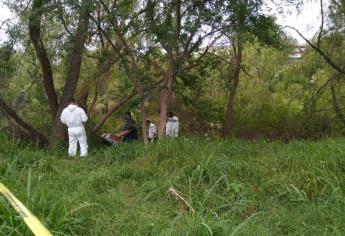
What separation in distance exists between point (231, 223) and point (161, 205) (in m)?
1.45

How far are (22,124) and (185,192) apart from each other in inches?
387

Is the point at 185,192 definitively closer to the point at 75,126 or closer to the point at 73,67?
the point at 75,126

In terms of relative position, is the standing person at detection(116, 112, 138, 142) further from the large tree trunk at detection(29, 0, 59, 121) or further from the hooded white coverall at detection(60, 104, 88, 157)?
the large tree trunk at detection(29, 0, 59, 121)

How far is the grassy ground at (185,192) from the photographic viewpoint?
4613 mm

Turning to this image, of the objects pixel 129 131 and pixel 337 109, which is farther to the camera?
pixel 337 109

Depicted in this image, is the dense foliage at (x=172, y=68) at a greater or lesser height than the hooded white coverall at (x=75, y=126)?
greater

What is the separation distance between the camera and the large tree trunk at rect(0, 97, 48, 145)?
564 inches

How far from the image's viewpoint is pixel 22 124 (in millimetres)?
14953

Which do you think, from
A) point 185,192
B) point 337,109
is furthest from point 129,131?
point 185,192

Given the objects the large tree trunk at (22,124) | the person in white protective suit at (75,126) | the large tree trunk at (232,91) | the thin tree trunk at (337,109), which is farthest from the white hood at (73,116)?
the thin tree trunk at (337,109)

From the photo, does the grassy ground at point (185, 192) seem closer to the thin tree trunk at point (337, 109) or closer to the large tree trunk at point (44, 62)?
the large tree trunk at point (44, 62)

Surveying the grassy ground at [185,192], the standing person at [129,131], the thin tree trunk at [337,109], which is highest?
the thin tree trunk at [337,109]

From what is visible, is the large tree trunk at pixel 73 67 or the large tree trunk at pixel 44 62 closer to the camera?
the large tree trunk at pixel 73 67

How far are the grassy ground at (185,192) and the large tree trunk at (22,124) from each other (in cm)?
560
